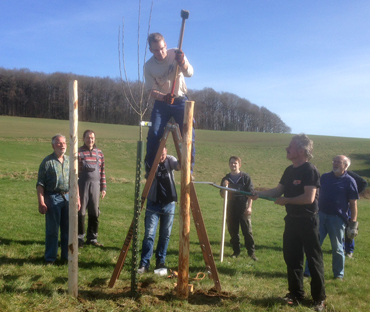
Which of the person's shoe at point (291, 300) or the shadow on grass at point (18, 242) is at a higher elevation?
the person's shoe at point (291, 300)

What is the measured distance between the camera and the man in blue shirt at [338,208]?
19.2ft

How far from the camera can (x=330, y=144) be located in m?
44.2

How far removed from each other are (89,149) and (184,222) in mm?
3256

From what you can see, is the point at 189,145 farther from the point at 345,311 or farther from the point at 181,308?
the point at 345,311

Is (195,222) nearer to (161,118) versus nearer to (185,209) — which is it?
(185,209)

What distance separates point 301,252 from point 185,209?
1697 millimetres

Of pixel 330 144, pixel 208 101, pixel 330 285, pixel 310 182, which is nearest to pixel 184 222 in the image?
pixel 310 182

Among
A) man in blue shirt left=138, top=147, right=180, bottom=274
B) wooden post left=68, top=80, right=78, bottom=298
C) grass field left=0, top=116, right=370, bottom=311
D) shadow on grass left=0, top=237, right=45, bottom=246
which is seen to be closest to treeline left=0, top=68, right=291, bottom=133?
grass field left=0, top=116, right=370, bottom=311

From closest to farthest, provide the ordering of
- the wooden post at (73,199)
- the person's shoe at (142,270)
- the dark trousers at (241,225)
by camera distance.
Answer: the wooden post at (73,199)
the person's shoe at (142,270)
the dark trousers at (241,225)

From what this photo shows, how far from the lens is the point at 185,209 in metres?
4.45

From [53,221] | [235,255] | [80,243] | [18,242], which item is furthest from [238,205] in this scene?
[18,242]

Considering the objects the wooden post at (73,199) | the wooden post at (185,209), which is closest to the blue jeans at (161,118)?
the wooden post at (185,209)

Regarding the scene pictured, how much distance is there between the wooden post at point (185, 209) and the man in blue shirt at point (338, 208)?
2.93 meters

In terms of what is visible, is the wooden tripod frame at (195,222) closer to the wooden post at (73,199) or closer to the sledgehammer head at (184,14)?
the wooden post at (73,199)
